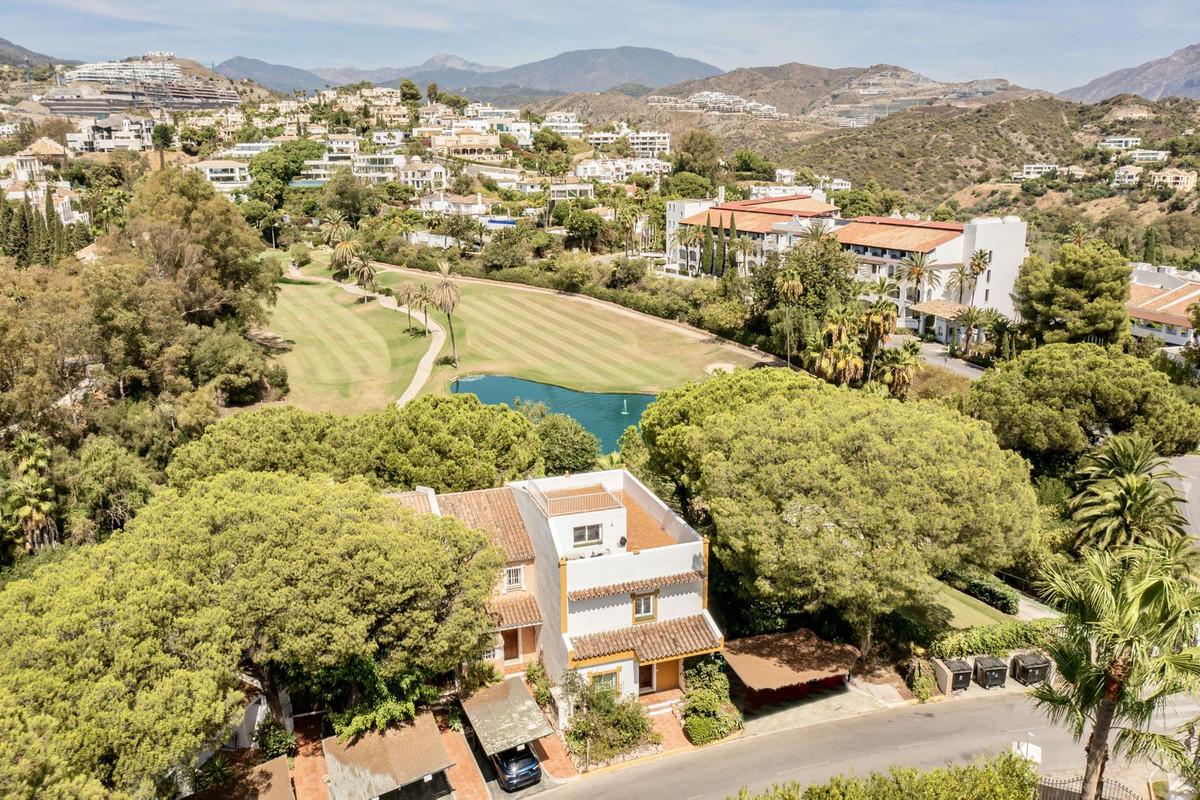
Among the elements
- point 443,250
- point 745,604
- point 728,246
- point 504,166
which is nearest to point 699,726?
point 745,604

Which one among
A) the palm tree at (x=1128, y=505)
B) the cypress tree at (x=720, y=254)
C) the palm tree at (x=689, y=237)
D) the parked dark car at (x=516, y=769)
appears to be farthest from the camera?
the palm tree at (x=689, y=237)

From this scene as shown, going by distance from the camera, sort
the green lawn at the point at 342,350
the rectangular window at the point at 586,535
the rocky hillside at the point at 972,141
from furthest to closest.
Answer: the rocky hillside at the point at 972,141, the green lawn at the point at 342,350, the rectangular window at the point at 586,535

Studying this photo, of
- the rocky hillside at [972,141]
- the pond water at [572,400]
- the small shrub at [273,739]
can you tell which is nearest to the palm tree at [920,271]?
the pond water at [572,400]

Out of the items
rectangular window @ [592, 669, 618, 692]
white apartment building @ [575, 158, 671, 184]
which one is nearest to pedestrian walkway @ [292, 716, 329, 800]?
rectangular window @ [592, 669, 618, 692]

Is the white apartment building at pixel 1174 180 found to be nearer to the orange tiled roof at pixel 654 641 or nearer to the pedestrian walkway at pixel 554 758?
the orange tiled roof at pixel 654 641

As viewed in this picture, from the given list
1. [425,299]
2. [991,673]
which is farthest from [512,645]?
[425,299]

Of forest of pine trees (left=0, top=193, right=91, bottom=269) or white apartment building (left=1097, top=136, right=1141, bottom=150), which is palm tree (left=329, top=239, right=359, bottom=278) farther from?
white apartment building (left=1097, top=136, right=1141, bottom=150)

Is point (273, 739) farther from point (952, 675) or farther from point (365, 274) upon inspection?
point (365, 274)
